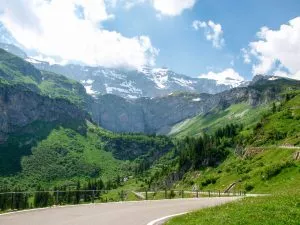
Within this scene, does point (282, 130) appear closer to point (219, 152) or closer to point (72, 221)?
point (219, 152)

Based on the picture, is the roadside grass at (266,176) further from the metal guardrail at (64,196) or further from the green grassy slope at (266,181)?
the metal guardrail at (64,196)

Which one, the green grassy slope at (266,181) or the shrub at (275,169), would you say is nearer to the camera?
the green grassy slope at (266,181)

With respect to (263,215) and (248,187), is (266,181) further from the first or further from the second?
(263,215)

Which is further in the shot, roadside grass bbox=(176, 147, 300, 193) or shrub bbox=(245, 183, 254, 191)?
shrub bbox=(245, 183, 254, 191)

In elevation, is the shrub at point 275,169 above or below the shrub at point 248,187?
above

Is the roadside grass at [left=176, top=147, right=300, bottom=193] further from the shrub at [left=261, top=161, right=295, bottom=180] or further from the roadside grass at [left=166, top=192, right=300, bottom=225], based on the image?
the roadside grass at [left=166, top=192, right=300, bottom=225]

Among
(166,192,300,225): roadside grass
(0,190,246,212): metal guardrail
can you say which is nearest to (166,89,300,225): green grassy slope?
(166,192,300,225): roadside grass

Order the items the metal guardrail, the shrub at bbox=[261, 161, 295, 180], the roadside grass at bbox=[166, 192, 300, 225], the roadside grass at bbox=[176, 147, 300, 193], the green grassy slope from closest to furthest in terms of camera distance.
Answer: the roadside grass at bbox=[166, 192, 300, 225] → the green grassy slope → the metal guardrail → the roadside grass at bbox=[176, 147, 300, 193] → the shrub at bbox=[261, 161, 295, 180]

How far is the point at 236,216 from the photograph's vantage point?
23.8 m

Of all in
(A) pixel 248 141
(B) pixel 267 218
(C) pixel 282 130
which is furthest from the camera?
(A) pixel 248 141

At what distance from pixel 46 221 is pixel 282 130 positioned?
137 metres

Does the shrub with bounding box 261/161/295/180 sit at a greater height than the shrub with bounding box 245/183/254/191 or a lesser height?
greater

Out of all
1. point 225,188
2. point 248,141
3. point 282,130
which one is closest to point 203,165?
point 248,141

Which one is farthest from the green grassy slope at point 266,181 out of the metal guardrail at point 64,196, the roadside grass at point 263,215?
the metal guardrail at point 64,196
